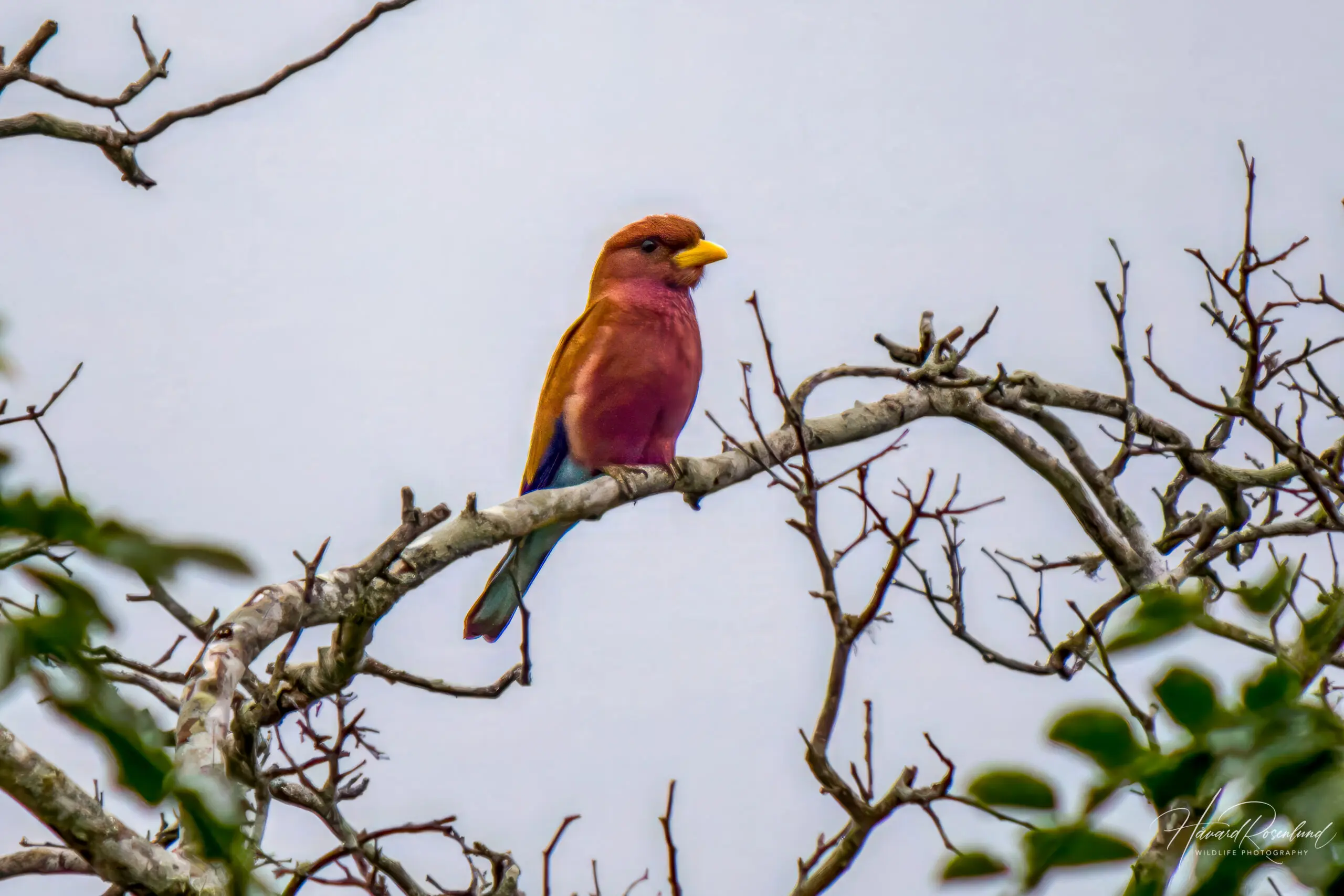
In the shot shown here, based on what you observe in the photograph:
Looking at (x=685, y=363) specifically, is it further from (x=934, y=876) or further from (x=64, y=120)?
(x=934, y=876)

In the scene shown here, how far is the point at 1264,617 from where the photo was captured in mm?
825

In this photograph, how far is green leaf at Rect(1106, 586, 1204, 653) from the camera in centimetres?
69

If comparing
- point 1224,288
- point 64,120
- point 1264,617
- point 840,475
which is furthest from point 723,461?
point 1264,617

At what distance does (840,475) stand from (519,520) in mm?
906

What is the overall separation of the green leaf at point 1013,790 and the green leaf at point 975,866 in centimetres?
3

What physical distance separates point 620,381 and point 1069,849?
3.52 m

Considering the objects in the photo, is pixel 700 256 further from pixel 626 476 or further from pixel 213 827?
pixel 213 827

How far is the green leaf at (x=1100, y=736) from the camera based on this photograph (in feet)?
2.23

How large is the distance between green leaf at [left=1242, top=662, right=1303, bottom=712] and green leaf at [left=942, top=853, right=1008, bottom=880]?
6.9 inches

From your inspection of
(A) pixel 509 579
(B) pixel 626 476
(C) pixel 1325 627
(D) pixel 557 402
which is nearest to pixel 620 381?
(D) pixel 557 402

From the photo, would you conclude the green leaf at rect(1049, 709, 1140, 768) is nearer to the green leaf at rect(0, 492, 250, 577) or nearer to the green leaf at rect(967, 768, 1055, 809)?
the green leaf at rect(967, 768, 1055, 809)

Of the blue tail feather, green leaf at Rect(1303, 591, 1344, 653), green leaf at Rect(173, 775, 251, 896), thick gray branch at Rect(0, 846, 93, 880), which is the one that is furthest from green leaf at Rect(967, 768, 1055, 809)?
the blue tail feather

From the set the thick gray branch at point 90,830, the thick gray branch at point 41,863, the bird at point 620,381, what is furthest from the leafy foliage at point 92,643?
the bird at point 620,381

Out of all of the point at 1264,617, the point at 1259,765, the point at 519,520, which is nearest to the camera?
the point at 1259,765
